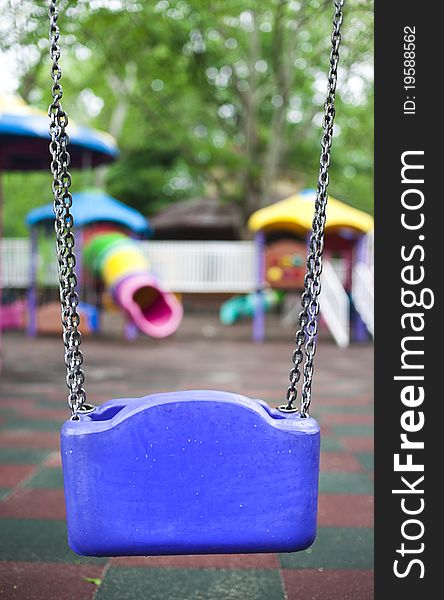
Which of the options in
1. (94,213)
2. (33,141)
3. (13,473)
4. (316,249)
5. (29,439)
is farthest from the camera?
(94,213)

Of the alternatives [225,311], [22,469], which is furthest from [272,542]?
[225,311]

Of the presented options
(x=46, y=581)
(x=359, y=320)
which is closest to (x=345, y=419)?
(x=46, y=581)

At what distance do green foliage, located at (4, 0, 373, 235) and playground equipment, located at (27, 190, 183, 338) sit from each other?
1.98 meters

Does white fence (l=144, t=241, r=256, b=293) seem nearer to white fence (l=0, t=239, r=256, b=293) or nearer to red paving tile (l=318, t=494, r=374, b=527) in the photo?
white fence (l=0, t=239, r=256, b=293)

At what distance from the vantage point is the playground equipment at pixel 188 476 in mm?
1384

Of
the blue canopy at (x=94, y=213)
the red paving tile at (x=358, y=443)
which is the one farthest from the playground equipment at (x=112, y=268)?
the red paving tile at (x=358, y=443)

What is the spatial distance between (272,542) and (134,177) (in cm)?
→ 1735

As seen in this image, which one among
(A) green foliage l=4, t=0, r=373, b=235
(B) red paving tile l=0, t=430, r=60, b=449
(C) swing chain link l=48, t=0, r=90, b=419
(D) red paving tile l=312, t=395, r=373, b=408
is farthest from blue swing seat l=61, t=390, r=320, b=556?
(A) green foliage l=4, t=0, r=373, b=235

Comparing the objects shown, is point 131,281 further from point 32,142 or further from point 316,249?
point 316,249

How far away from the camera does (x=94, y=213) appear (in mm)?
9961

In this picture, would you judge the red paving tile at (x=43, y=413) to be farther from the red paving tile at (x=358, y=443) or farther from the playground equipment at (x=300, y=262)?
the playground equipment at (x=300, y=262)

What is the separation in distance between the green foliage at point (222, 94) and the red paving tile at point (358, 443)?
16.9 ft

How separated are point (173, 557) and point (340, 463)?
130cm

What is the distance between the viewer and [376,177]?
4.81 feet
